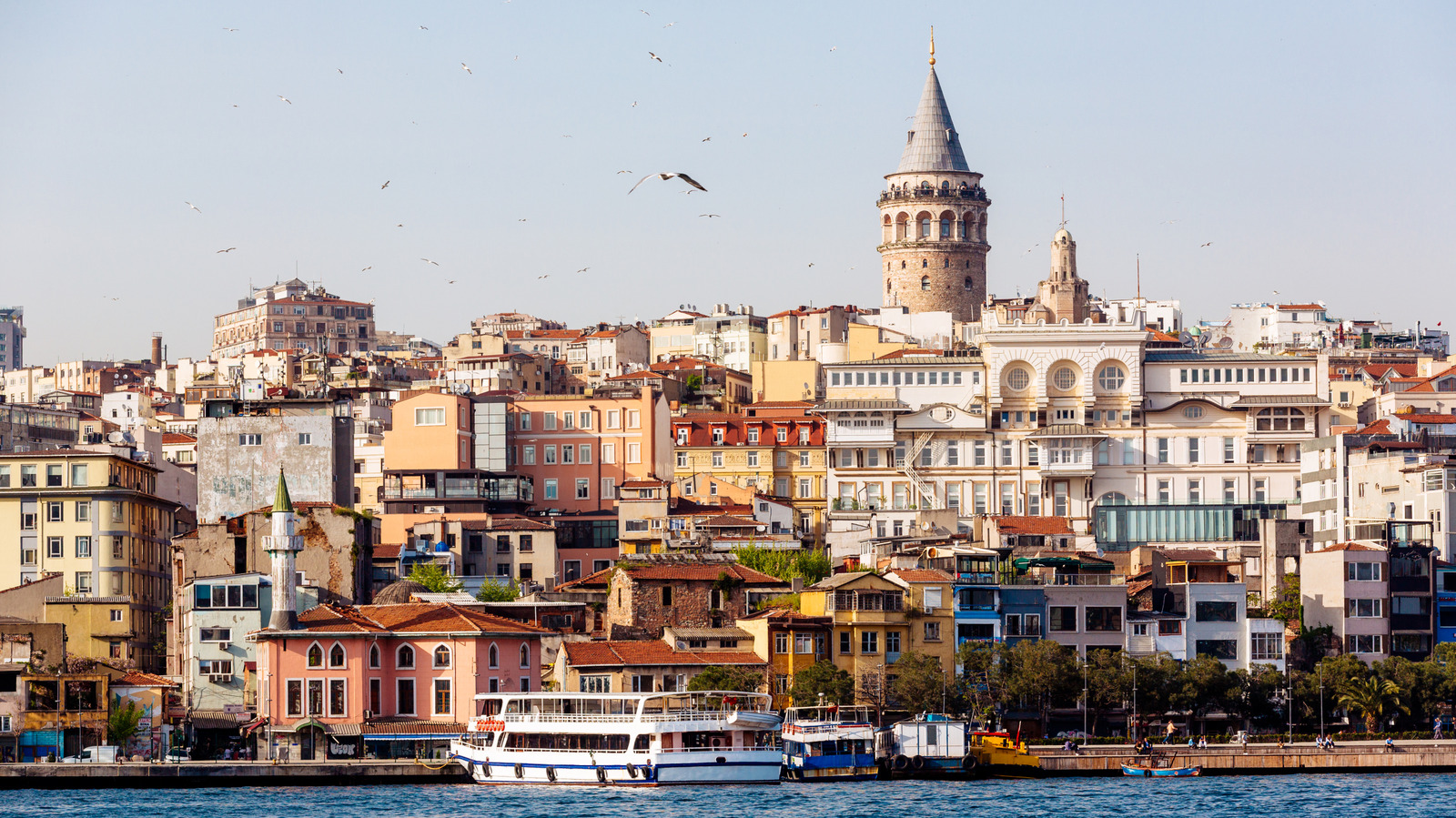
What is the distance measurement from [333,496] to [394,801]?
3010cm

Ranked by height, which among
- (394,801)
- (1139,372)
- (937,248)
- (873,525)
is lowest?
(394,801)

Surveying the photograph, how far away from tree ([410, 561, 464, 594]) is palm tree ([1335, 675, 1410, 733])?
3055 cm

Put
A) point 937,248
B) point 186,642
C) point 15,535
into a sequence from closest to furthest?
point 186,642 → point 15,535 → point 937,248

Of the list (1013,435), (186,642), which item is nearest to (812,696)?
(186,642)

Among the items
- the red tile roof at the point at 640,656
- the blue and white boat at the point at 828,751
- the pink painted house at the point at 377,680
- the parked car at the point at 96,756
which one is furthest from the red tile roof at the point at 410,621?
the blue and white boat at the point at 828,751

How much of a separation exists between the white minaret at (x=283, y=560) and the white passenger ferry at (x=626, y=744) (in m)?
8.11

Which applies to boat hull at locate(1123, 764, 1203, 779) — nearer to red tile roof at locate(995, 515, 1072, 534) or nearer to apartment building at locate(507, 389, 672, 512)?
red tile roof at locate(995, 515, 1072, 534)

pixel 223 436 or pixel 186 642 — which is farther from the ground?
pixel 223 436

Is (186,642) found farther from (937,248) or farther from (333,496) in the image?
(937,248)

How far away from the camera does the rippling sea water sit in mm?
58469

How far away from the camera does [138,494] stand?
3472 inches

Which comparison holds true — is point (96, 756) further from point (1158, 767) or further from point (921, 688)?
point (1158, 767)

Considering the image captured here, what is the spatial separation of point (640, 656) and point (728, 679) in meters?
3.60

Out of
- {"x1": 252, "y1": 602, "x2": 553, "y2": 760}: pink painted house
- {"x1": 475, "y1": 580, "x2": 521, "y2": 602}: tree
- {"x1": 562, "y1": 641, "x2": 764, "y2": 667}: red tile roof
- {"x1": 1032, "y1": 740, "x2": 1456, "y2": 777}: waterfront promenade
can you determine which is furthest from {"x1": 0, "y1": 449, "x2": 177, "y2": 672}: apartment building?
{"x1": 1032, "y1": 740, "x2": 1456, "y2": 777}: waterfront promenade
